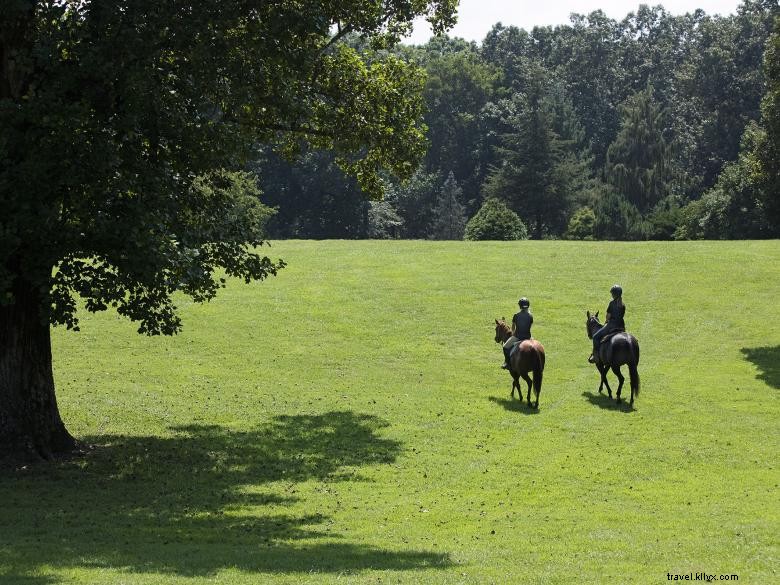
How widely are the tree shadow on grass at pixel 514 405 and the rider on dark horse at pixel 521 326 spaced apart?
3.44 ft

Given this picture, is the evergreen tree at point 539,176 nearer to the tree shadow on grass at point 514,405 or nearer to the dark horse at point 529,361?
the tree shadow on grass at point 514,405

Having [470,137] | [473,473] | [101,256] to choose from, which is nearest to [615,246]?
[473,473]

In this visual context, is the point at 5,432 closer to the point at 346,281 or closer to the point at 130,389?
the point at 130,389

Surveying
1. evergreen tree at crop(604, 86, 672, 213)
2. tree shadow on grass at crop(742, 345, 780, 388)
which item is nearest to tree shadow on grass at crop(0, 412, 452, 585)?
tree shadow on grass at crop(742, 345, 780, 388)

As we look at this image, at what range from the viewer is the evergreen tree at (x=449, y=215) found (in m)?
113

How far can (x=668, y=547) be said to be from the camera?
16219 mm

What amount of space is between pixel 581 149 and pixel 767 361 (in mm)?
88989

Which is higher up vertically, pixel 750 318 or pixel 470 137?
pixel 470 137

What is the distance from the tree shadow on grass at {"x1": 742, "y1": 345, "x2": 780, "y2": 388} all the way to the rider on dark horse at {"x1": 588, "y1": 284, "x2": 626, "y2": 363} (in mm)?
6906

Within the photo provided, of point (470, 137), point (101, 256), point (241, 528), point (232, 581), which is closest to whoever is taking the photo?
point (232, 581)

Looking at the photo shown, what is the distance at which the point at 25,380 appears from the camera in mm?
22469

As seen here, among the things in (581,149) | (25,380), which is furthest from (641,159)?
(25,380)

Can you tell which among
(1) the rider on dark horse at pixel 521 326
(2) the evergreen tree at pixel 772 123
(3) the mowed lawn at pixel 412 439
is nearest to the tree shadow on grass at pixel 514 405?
(3) the mowed lawn at pixel 412 439

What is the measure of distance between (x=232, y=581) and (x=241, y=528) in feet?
15.5
